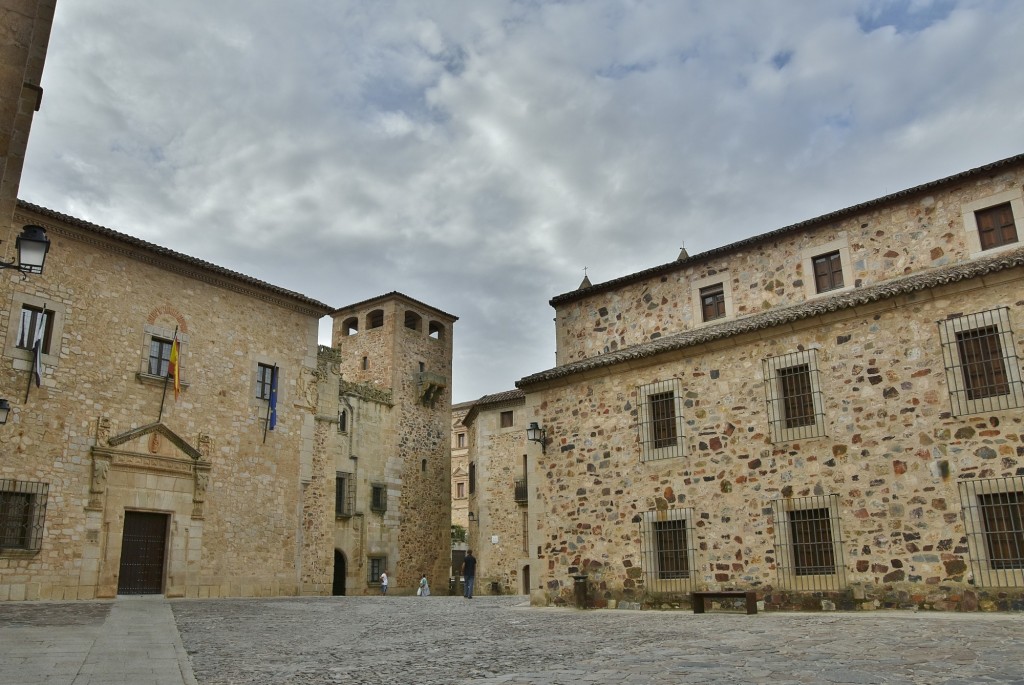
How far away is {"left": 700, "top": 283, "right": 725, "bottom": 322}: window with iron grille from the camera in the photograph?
55.9ft

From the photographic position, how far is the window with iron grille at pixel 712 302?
55.9ft

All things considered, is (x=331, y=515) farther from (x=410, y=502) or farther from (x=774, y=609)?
(x=774, y=609)

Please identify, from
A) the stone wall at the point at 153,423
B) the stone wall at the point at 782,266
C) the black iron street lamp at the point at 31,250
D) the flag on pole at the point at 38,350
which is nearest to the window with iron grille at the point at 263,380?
the stone wall at the point at 153,423

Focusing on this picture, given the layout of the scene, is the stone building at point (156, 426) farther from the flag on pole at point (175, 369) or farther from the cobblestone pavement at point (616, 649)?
the cobblestone pavement at point (616, 649)

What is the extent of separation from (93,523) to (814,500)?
1565 cm

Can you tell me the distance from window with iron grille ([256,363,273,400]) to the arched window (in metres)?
12.6

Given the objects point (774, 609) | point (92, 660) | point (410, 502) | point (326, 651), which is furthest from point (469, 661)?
point (410, 502)

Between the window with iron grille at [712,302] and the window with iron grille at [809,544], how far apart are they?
4.60 meters

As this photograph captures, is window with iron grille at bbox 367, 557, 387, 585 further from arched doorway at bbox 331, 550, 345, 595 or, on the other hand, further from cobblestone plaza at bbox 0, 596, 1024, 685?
cobblestone plaza at bbox 0, 596, 1024, 685

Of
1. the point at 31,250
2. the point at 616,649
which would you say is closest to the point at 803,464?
the point at 616,649

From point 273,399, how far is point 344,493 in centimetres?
775

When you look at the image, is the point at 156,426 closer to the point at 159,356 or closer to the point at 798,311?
the point at 159,356

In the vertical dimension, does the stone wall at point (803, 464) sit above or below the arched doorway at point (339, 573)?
above

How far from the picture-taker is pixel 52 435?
17625mm
